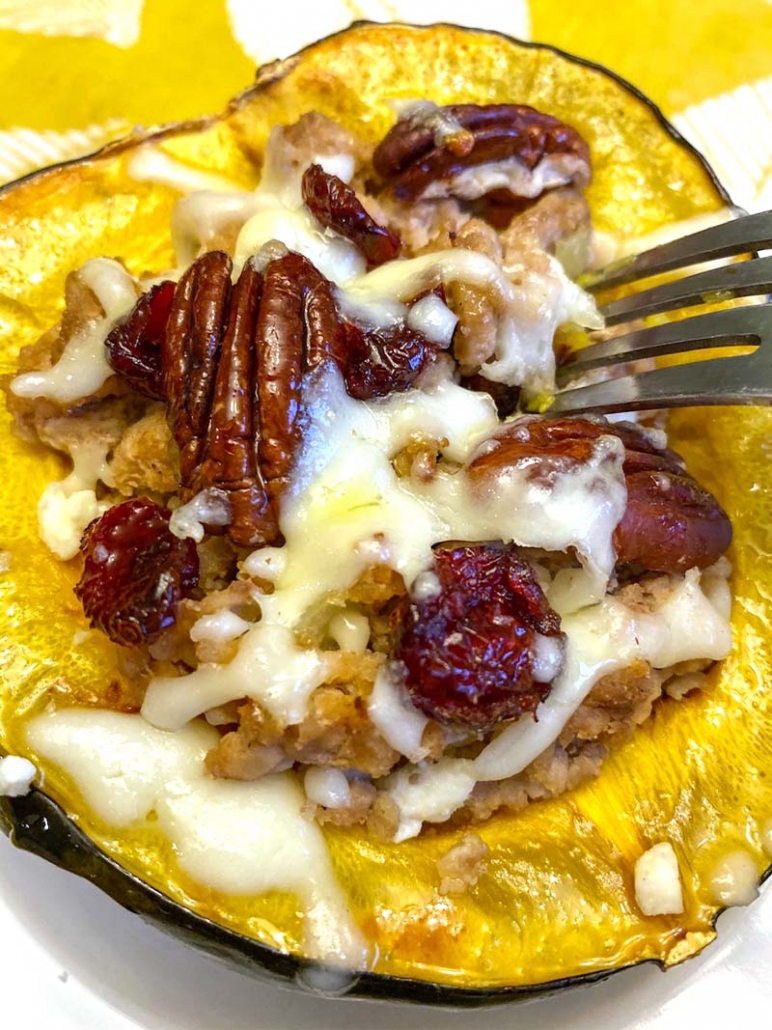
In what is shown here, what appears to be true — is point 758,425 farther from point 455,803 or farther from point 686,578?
point 455,803

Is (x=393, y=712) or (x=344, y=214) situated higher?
(x=344, y=214)

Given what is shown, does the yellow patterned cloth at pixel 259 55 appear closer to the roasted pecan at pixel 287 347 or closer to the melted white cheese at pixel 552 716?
the roasted pecan at pixel 287 347

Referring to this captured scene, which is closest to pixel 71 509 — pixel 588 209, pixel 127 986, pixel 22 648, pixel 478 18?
pixel 22 648

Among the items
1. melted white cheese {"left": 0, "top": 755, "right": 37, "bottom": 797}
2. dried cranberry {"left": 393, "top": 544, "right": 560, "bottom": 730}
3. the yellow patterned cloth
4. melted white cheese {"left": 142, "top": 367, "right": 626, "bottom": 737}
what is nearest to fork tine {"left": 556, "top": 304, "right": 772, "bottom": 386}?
melted white cheese {"left": 142, "top": 367, "right": 626, "bottom": 737}

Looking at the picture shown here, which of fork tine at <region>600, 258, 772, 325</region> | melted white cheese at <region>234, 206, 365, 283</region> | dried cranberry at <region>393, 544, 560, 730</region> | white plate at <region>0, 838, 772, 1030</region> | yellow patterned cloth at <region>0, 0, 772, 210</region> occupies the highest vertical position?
yellow patterned cloth at <region>0, 0, 772, 210</region>

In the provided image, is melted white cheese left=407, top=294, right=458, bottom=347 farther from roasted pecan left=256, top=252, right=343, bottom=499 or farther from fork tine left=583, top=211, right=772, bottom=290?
fork tine left=583, top=211, right=772, bottom=290

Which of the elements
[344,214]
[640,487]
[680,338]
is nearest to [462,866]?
[640,487]

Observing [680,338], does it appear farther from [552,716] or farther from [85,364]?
[85,364]
